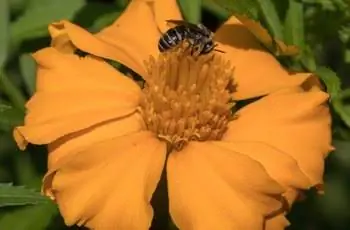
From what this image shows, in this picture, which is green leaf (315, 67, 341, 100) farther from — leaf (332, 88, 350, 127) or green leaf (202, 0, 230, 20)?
green leaf (202, 0, 230, 20)

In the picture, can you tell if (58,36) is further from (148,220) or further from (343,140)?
(343,140)

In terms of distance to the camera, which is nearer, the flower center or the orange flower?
the orange flower

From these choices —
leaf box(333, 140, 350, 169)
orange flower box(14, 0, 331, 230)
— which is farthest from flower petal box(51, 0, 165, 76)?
leaf box(333, 140, 350, 169)

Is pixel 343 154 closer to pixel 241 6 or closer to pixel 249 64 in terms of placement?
pixel 249 64

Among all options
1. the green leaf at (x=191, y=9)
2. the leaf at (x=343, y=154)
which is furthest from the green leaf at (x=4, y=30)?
the leaf at (x=343, y=154)

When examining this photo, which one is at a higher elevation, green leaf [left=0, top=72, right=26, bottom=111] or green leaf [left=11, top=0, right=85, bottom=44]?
green leaf [left=11, top=0, right=85, bottom=44]

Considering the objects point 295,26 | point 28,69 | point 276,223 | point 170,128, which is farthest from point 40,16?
point 276,223

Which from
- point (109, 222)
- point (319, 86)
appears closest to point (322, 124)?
point (319, 86)

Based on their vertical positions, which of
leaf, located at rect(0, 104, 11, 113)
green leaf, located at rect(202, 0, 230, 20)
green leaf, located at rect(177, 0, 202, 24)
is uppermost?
green leaf, located at rect(177, 0, 202, 24)
